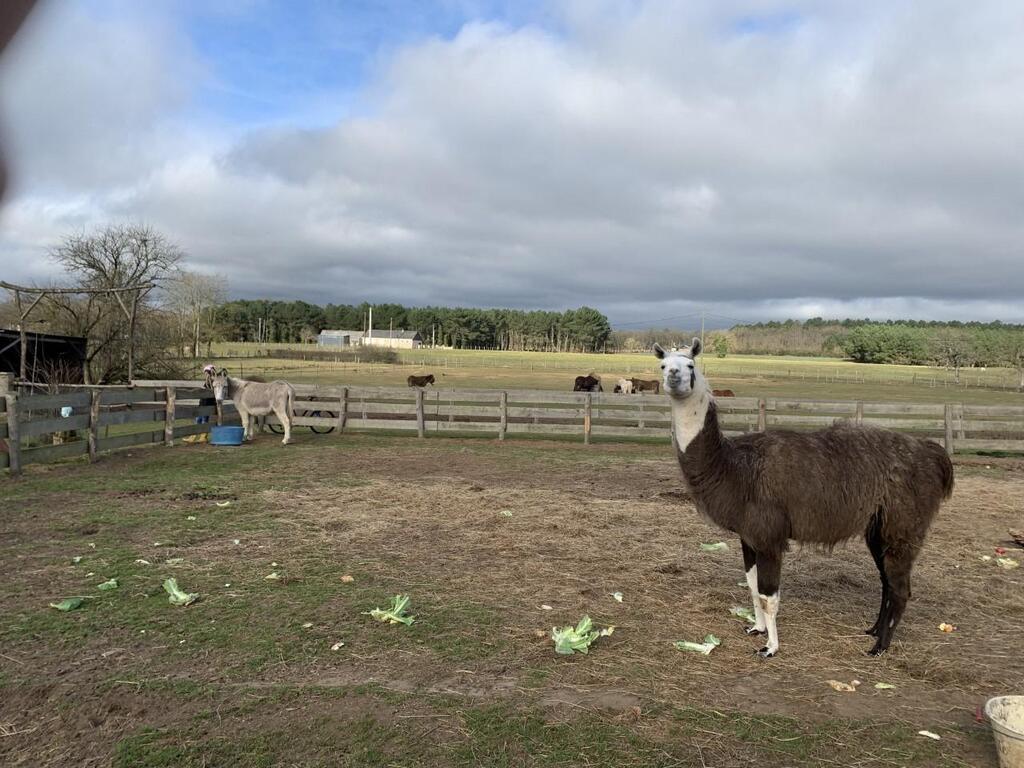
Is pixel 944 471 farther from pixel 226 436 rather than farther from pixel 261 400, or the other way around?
pixel 261 400

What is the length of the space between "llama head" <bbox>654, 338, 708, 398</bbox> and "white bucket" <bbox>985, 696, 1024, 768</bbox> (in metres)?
2.54

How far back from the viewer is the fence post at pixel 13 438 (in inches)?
421

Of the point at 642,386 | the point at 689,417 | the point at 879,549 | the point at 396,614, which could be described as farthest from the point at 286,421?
the point at 642,386

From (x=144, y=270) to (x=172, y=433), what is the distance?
17257mm

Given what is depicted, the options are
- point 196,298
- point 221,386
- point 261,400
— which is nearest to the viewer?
point 261,400

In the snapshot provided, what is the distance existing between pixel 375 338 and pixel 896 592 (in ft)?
430

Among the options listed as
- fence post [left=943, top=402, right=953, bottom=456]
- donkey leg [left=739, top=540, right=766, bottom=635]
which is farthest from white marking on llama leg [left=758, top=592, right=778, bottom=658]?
fence post [left=943, top=402, right=953, bottom=456]

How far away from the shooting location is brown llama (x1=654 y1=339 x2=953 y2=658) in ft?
16.1

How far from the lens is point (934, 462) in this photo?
16.9 feet

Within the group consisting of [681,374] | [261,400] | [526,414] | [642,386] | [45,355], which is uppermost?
[681,374]

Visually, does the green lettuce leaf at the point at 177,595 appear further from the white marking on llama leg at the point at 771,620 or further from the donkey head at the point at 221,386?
the donkey head at the point at 221,386

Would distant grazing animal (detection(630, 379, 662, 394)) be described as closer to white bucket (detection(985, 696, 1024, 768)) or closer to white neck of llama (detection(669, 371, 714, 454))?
white neck of llama (detection(669, 371, 714, 454))

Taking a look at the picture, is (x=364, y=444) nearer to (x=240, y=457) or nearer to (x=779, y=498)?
(x=240, y=457)

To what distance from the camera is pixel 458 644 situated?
491 centimetres
